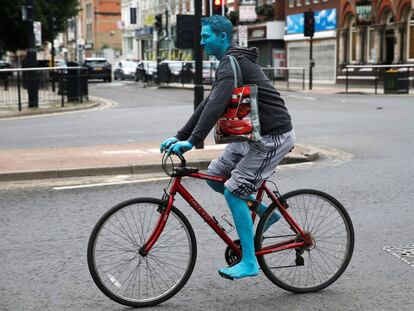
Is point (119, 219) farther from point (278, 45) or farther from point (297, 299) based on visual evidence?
point (278, 45)

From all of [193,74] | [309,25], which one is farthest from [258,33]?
[309,25]

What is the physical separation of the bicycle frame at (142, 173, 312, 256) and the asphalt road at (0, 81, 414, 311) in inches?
12.5

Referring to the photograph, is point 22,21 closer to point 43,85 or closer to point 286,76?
point 286,76

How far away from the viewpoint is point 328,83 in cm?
4244

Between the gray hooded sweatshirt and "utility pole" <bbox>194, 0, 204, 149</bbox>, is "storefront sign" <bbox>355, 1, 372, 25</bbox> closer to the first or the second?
"utility pole" <bbox>194, 0, 204, 149</bbox>

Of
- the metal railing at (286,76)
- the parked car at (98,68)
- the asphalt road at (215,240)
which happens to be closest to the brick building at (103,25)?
the parked car at (98,68)

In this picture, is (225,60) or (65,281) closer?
(225,60)

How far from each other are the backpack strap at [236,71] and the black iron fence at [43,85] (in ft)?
53.8

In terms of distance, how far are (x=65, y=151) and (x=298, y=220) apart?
7177mm

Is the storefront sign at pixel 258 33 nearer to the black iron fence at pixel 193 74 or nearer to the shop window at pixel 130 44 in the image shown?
the black iron fence at pixel 193 74

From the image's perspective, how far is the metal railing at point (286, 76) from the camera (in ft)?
112

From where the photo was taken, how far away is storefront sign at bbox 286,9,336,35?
139 ft

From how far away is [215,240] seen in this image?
5.87m

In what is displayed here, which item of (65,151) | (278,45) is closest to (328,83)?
(278,45)
